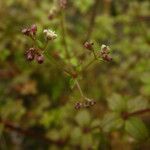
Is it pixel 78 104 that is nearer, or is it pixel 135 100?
pixel 78 104

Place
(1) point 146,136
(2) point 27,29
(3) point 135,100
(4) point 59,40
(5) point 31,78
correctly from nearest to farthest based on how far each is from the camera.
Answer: (2) point 27,29 < (1) point 146,136 < (3) point 135,100 < (4) point 59,40 < (5) point 31,78

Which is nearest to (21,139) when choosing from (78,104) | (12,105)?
(12,105)

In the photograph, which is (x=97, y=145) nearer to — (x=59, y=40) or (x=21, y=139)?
(x=59, y=40)

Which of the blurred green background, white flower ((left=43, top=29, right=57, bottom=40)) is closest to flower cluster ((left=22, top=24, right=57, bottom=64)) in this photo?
white flower ((left=43, top=29, right=57, bottom=40))

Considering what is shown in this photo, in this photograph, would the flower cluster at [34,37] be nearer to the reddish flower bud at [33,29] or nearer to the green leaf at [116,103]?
the reddish flower bud at [33,29]

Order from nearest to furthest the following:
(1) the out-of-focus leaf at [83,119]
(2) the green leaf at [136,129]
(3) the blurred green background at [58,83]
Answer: (2) the green leaf at [136,129] → (1) the out-of-focus leaf at [83,119] → (3) the blurred green background at [58,83]

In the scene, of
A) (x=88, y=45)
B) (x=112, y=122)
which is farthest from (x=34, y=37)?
(x=112, y=122)

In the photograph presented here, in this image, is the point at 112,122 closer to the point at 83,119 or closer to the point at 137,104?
the point at 137,104

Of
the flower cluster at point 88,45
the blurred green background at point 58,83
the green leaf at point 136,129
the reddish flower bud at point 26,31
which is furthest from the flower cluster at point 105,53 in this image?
the blurred green background at point 58,83
